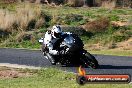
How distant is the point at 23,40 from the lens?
29906 millimetres

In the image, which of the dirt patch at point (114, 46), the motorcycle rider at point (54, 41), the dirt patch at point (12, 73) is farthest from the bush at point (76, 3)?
the dirt patch at point (12, 73)

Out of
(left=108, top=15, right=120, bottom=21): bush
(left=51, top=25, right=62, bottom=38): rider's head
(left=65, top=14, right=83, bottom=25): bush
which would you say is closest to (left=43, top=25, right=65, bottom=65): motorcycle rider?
(left=51, top=25, right=62, bottom=38): rider's head

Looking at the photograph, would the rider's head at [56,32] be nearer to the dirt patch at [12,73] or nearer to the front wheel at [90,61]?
the front wheel at [90,61]

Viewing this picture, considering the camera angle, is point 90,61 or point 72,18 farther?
point 72,18

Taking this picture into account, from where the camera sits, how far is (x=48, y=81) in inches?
587

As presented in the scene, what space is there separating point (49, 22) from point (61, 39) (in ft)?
47.5

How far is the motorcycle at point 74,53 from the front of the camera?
18766mm

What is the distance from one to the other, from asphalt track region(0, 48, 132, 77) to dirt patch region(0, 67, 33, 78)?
1.74m

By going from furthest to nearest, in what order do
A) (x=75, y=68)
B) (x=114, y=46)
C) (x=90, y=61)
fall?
(x=114, y=46) → (x=75, y=68) → (x=90, y=61)

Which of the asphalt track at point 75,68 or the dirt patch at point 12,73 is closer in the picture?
the dirt patch at point 12,73

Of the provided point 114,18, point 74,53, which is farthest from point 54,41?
point 114,18

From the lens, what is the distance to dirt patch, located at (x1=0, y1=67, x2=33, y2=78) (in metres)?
16.5

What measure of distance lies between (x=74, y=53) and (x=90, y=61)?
0.79m

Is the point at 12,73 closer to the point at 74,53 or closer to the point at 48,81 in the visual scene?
the point at 48,81
